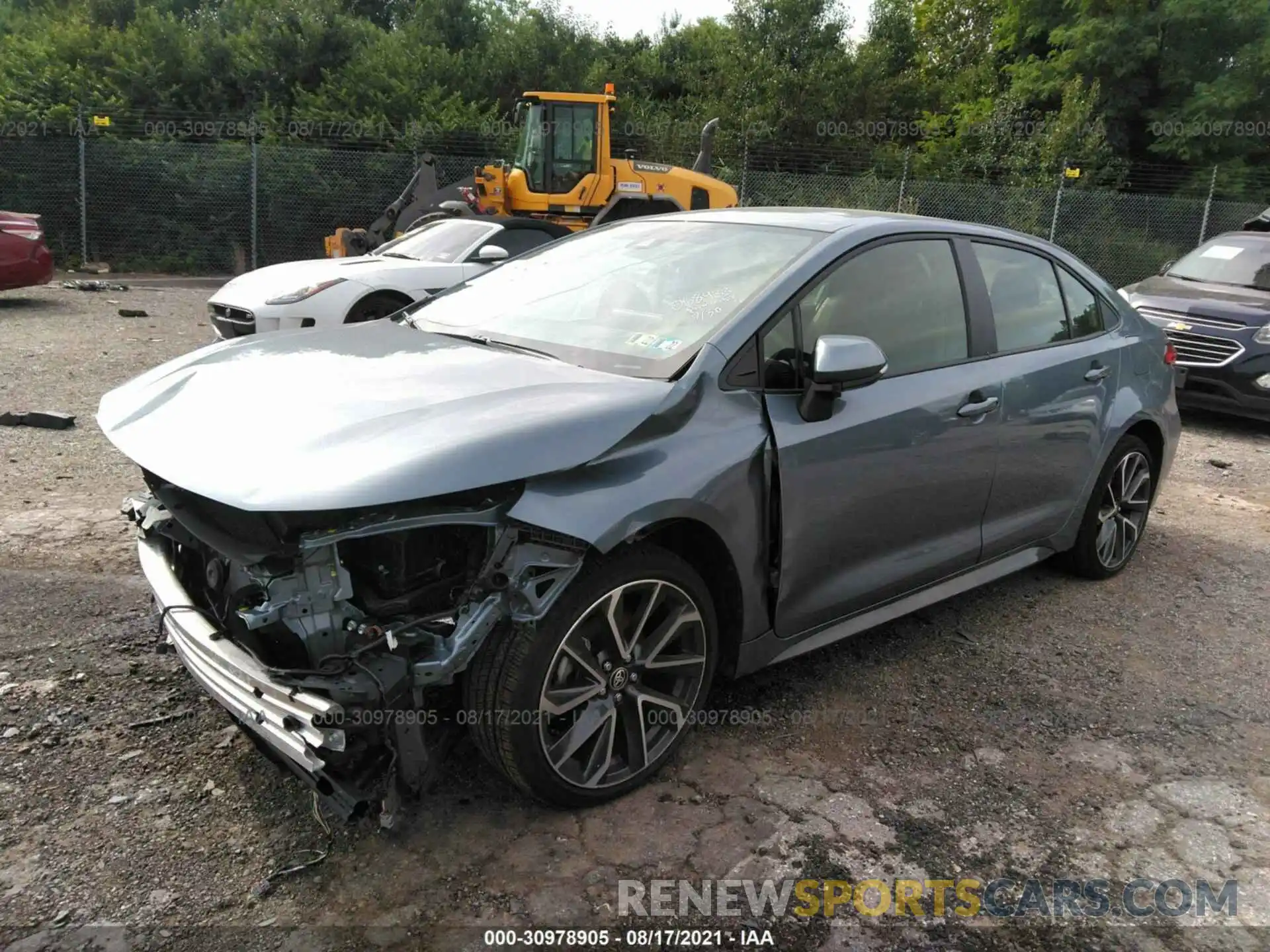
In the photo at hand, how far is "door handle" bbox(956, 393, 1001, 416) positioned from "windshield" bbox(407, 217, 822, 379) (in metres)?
0.84

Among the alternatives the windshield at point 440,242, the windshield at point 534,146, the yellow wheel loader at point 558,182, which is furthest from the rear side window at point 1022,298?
the windshield at point 534,146

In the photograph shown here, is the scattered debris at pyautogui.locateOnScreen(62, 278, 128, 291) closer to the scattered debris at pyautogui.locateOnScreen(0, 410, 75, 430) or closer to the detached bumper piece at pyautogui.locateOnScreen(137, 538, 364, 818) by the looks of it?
the scattered debris at pyautogui.locateOnScreen(0, 410, 75, 430)

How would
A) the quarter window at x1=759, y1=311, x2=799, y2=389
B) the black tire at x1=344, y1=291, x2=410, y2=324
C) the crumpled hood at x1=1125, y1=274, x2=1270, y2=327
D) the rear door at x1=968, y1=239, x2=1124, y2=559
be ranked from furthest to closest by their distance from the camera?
the crumpled hood at x1=1125, y1=274, x2=1270, y2=327, the black tire at x1=344, y1=291, x2=410, y2=324, the rear door at x1=968, y1=239, x2=1124, y2=559, the quarter window at x1=759, y1=311, x2=799, y2=389

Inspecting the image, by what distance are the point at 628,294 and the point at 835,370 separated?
0.86 metres

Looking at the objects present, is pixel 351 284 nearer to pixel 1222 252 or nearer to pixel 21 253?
pixel 21 253

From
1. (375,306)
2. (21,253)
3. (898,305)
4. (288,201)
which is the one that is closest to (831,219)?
(898,305)

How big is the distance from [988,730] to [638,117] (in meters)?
23.0

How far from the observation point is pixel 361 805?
223cm

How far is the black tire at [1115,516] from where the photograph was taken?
4.45m

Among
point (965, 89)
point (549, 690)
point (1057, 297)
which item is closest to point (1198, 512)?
point (1057, 297)

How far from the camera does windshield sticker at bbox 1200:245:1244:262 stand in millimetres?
9398

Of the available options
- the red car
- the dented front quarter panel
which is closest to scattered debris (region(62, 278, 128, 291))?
the red car

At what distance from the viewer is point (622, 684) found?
271 centimetres

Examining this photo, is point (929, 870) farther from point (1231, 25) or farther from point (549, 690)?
point (1231, 25)
